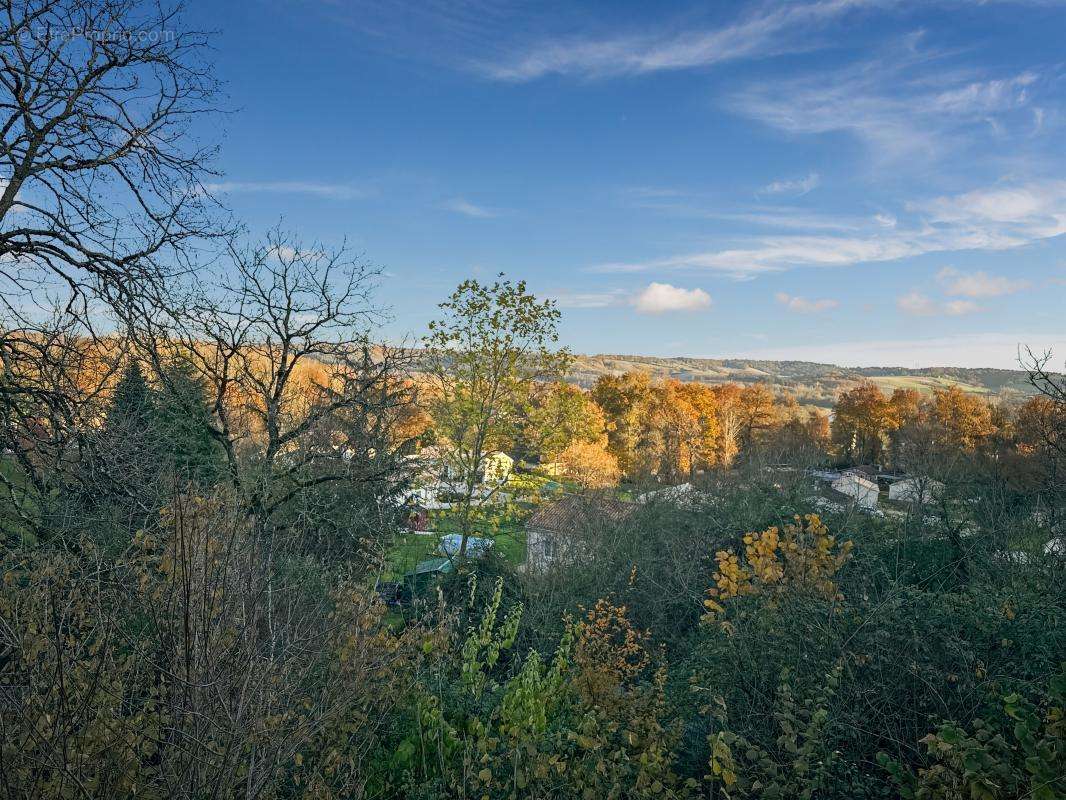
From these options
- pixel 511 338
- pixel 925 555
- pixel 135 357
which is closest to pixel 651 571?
pixel 925 555

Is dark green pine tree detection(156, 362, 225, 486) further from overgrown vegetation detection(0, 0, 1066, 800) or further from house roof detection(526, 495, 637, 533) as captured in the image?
house roof detection(526, 495, 637, 533)

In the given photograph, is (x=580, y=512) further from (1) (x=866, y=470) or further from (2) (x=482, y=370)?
(1) (x=866, y=470)

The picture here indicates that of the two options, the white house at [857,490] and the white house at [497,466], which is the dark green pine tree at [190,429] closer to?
the white house at [497,466]

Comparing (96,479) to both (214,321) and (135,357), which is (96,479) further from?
(214,321)

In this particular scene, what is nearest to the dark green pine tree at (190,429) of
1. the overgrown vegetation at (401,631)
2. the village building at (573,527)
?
the overgrown vegetation at (401,631)

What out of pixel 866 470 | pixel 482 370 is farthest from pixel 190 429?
pixel 866 470

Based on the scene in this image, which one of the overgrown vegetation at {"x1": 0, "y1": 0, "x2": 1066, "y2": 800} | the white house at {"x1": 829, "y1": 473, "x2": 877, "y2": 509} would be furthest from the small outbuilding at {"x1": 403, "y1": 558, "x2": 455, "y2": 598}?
the white house at {"x1": 829, "y1": 473, "x2": 877, "y2": 509}
